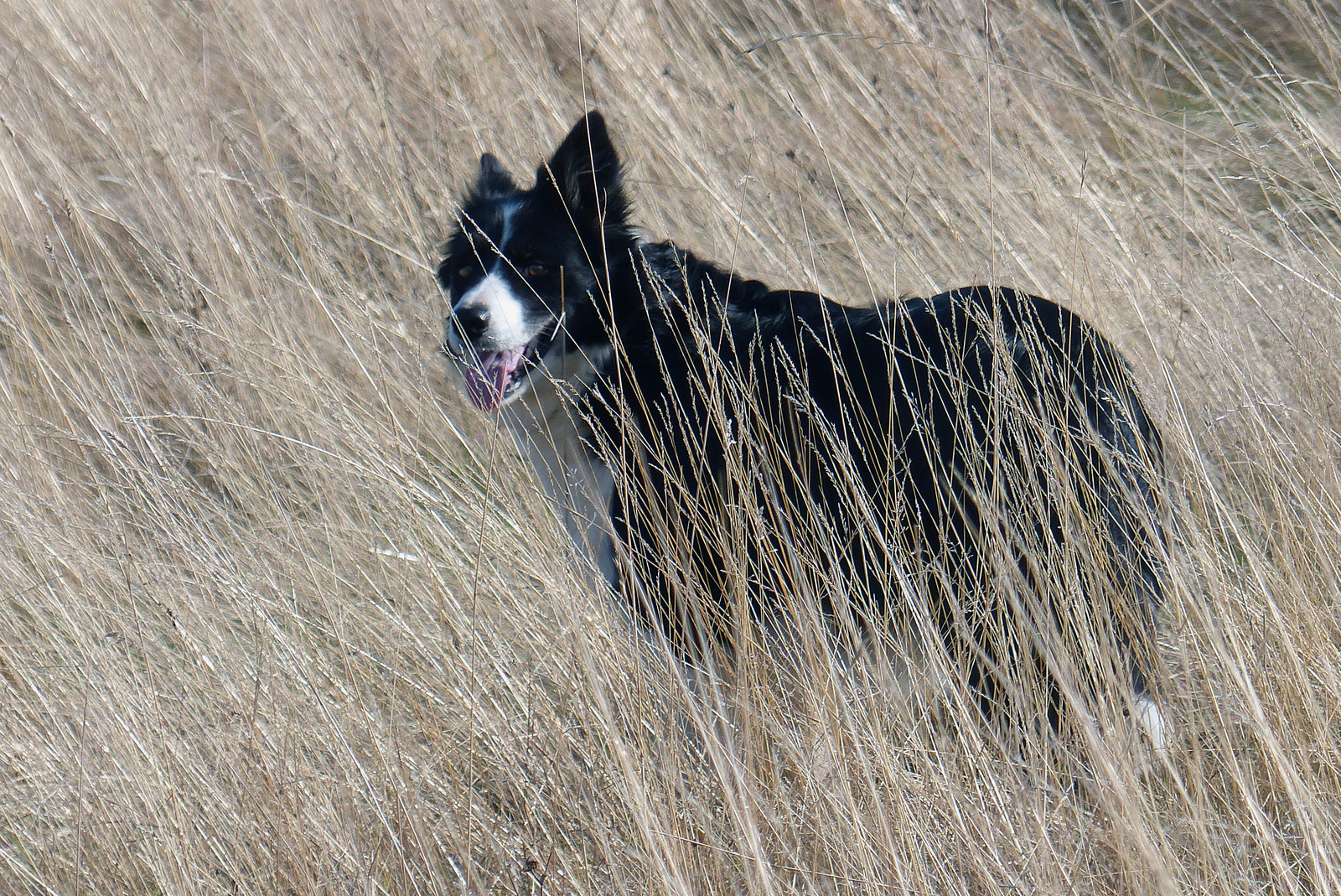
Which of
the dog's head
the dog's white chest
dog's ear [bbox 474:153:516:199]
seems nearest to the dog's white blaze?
the dog's head

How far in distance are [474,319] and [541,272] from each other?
10.3 inches

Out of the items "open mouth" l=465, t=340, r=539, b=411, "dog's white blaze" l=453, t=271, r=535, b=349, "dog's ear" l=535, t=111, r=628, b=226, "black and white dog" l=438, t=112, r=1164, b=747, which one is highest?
"dog's ear" l=535, t=111, r=628, b=226

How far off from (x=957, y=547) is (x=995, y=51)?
283 cm

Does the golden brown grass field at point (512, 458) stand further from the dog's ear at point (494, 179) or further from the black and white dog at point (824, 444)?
the dog's ear at point (494, 179)

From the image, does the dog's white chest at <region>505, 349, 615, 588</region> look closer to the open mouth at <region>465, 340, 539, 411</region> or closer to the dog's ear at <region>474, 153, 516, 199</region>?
the open mouth at <region>465, 340, 539, 411</region>

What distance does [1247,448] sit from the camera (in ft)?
7.93

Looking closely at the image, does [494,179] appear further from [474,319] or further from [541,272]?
[474,319]

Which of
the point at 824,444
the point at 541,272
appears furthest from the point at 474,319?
the point at 824,444

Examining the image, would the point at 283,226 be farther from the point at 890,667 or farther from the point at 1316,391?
the point at 1316,391

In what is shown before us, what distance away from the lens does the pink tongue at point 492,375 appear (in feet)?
8.15

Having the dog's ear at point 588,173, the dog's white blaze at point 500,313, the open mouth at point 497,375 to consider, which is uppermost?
the dog's ear at point 588,173

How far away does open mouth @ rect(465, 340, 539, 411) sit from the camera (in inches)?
97.8

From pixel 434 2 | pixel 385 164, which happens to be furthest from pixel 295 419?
pixel 434 2

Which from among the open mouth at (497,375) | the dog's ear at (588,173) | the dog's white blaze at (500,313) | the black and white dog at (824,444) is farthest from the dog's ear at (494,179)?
the open mouth at (497,375)
